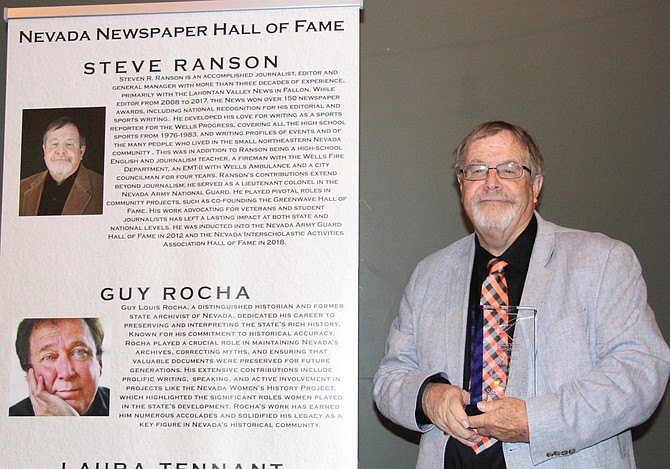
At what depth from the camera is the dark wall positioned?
324 cm

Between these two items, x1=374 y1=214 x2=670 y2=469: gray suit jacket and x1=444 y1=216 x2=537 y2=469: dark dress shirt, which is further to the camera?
x1=444 y1=216 x2=537 y2=469: dark dress shirt

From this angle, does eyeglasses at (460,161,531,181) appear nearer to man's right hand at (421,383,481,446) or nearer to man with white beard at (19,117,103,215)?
man's right hand at (421,383,481,446)

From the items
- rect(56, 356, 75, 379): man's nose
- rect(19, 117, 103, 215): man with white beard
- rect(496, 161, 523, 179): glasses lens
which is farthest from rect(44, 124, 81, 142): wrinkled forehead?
rect(496, 161, 523, 179): glasses lens

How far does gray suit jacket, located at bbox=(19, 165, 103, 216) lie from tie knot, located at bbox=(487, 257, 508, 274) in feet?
4.14

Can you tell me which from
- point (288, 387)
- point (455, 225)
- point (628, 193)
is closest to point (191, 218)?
point (288, 387)

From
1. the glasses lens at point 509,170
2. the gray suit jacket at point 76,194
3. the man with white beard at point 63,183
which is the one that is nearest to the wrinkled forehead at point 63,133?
the man with white beard at point 63,183

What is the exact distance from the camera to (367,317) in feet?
10.7

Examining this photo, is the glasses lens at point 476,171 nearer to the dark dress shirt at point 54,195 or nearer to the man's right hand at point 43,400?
the dark dress shirt at point 54,195

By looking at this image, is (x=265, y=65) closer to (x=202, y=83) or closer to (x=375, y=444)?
(x=202, y=83)

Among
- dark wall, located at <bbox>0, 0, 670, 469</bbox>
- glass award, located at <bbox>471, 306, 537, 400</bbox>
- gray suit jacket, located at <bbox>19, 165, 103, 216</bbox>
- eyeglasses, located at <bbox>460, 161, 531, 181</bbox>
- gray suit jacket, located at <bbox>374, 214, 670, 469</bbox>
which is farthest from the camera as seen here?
dark wall, located at <bbox>0, 0, 670, 469</bbox>

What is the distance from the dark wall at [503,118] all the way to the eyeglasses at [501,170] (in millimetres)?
680

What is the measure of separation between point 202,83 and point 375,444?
1.62 meters

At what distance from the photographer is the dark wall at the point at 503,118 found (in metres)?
3.24

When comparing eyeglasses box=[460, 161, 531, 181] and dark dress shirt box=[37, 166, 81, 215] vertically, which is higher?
eyeglasses box=[460, 161, 531, 181]
